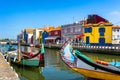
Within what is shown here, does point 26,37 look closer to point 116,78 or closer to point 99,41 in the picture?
point 99,41

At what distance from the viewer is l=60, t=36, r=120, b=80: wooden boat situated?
43.2 feet

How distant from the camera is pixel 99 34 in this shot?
52.8 metres

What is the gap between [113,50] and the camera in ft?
136

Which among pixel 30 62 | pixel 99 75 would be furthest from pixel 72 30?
pixel 99 75

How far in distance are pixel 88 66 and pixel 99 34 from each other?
1537 inches

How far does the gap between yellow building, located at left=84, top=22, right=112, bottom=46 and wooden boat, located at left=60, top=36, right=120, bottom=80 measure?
36.7m

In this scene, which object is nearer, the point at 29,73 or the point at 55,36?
the point at 29,73

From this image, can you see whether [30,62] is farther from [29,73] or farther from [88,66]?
[88,66]

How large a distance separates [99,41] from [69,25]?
14636 mm

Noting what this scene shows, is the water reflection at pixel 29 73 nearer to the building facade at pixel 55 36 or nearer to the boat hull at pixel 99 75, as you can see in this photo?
the boat hull at pixel 99 75

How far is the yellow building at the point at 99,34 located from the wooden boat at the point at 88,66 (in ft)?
120

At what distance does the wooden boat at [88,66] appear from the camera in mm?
13164

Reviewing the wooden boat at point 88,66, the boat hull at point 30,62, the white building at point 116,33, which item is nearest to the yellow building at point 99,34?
the white building at point 116,33

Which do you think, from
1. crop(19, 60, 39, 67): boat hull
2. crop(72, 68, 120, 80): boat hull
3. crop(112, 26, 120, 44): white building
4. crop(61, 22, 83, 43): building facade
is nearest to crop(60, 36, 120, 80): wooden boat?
crop(72, 68, 120, 80): boat hull
